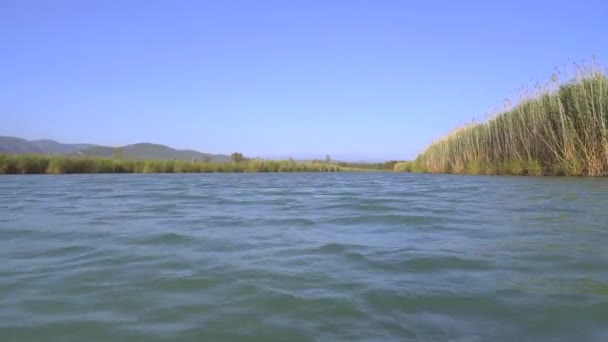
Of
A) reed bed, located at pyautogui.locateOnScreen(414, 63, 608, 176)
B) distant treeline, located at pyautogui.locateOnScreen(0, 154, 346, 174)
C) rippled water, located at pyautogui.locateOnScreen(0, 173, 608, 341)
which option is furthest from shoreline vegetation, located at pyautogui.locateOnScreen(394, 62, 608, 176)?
distant treeline, located at pyautogui.locateOnScreen(0, 154, 346, 174)

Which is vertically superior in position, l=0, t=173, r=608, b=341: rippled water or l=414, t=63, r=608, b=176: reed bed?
l=414, t=63, r=608, b=176: reed bed

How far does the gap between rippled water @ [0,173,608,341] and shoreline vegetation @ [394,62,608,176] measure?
9.20m

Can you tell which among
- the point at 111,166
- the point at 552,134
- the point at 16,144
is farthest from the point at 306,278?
the point at 16,144

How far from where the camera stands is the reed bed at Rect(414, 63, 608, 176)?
511 inches

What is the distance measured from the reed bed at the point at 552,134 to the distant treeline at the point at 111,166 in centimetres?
1796

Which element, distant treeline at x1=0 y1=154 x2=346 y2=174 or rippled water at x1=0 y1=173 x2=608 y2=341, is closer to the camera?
rippled water at x1=0 y1=173 x2=608 y2=341

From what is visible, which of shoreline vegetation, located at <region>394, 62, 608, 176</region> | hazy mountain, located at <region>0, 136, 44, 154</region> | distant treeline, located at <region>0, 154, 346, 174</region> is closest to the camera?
shoreline vegetation, located at <region>394, 62, 608, 176</region>

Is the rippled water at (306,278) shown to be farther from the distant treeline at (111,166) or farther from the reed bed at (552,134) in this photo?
the distant treeline at (111,166)

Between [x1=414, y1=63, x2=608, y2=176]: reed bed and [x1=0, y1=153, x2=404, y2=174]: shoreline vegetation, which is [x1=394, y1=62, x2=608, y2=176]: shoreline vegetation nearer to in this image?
[x1=414, y1=63, x2=608, y2=176]: reed bed

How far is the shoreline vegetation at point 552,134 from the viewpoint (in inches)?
511

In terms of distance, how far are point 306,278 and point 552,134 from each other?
14.2 metres

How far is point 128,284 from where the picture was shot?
107 inches

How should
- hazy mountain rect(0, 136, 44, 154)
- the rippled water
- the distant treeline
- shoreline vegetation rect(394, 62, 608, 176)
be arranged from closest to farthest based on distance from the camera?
1. the rippled water
2. shoreline vegetation rect(394, 62, 608, 176)
3. the distant treeline
4. hazy mountain rect(0, 136, 44, 154)

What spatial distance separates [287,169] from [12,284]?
34.4 m
